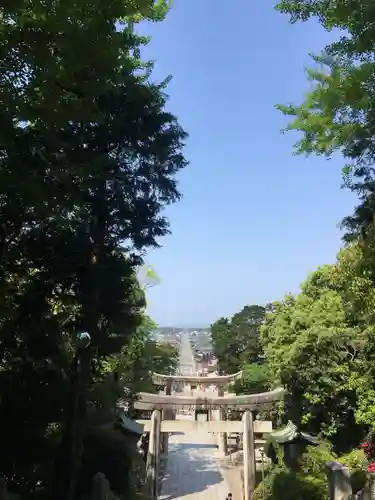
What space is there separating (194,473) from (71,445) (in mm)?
15027

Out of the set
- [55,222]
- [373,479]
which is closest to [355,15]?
[55,222]

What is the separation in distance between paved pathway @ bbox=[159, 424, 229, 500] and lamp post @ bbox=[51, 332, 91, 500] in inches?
424

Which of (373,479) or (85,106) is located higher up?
(85,106)

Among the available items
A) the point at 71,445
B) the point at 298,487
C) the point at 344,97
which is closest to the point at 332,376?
the point at 298,487

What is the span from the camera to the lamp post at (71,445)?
733 centimetres

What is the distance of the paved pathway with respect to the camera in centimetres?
1739

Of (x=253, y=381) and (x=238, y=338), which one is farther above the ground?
(x=238, y=338)

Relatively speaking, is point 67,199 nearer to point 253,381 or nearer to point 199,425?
point 199,425

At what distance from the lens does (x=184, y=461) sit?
2294cm

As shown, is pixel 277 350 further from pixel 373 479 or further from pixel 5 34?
pixel 5 34

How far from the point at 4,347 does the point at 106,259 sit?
234cm

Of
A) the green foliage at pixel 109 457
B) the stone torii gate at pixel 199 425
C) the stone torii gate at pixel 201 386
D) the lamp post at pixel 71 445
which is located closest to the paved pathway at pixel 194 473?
the stone torii gate at pixel 201 386

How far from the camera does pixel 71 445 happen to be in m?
7.51

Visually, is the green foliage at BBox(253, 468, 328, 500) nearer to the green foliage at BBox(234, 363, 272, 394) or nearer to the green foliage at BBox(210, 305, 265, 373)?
the green foliage at BBox(234, 363, 272, 394)
